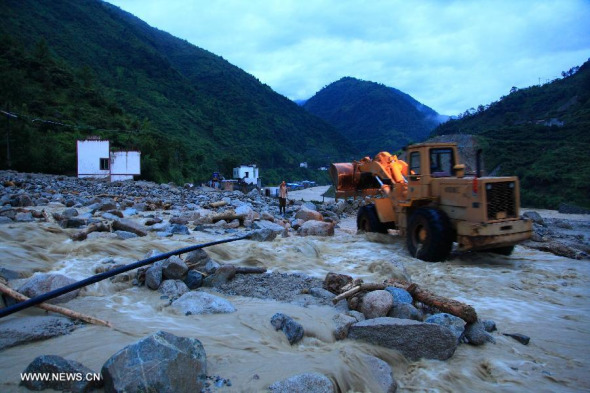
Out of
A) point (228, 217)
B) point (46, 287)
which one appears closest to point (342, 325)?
point (46, 287)

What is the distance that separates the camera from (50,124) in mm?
32938

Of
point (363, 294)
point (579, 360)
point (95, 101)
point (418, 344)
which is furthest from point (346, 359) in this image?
point (95, 101)

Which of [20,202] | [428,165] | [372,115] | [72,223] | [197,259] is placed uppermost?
[372,115]

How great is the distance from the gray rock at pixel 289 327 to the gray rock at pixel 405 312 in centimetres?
101

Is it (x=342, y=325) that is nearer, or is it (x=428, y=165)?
(x=342, y=325)

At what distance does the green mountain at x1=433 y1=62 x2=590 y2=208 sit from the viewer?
1106 inches

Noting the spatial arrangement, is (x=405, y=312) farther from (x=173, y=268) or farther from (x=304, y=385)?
(x=173, y=268)

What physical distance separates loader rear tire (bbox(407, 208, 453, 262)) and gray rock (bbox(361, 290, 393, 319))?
135 inches

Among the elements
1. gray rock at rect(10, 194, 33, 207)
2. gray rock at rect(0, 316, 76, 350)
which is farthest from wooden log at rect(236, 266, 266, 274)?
gray rock at rect(10, 194, 33, 207)

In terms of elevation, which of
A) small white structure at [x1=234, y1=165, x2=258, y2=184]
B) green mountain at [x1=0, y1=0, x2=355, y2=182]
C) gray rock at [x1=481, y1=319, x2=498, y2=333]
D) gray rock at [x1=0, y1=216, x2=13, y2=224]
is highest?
green mountain at [x1=0, y1=0, x2=355, y2=182]

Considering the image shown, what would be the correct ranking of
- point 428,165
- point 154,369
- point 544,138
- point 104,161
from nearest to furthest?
point 154,369 → point 428,165 → point 104,161 → point 544,138

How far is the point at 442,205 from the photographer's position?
24.9 feet

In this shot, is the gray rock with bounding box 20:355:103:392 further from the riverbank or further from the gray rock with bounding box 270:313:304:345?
the gray rock with bounding box 270:313:304:345

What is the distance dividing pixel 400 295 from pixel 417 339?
99 centimetres
